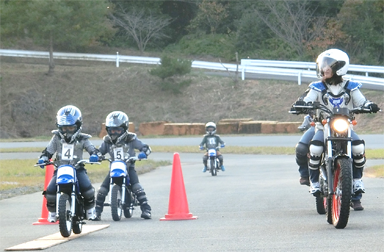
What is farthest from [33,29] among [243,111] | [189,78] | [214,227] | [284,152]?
[214,227]

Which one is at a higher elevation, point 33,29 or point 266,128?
point 33,29

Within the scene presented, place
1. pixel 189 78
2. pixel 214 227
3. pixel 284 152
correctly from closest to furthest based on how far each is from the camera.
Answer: pixel 214 227 < pixel 284 152 < pixel 189 78

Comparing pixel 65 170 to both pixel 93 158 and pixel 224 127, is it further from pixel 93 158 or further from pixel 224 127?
pixel 224 127

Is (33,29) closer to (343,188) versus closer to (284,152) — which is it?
(284,152)

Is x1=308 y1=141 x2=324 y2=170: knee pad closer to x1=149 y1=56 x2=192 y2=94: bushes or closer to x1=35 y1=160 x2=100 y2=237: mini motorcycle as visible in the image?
x1=35 y1=160 x2=100 y2=237: mini motorcycle

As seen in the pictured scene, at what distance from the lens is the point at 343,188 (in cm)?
978

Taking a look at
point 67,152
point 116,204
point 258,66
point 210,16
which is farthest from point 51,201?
point 210,16

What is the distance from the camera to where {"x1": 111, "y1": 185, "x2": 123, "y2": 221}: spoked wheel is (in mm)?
12703

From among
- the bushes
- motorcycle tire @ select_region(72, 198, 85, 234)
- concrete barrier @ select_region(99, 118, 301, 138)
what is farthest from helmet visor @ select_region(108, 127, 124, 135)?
the bushes

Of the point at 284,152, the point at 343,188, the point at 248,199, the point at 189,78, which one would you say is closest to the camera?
the point at 343,188

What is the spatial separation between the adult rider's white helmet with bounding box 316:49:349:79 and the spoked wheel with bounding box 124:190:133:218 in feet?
12.6

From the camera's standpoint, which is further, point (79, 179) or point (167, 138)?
point (167, 138)

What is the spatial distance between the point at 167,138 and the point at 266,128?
15.7ft

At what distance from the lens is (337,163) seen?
401 inches
